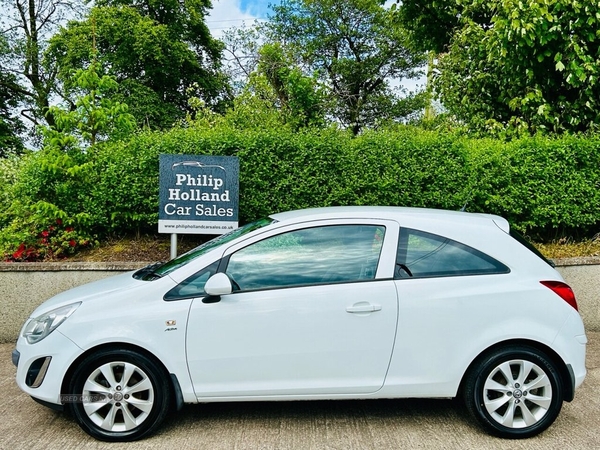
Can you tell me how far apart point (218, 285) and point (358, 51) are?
1196 inches

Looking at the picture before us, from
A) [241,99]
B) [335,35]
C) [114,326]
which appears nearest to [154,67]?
[335,35]

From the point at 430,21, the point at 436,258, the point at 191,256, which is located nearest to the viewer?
the point at 436,258

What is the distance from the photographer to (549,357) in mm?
3668

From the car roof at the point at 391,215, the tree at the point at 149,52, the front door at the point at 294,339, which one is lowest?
the front door at the point at 294,339

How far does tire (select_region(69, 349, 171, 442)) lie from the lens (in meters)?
3.54

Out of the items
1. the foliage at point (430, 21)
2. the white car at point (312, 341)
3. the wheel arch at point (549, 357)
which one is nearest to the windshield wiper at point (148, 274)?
the white car at point (312, 341)

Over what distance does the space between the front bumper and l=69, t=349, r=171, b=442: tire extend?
94 mm

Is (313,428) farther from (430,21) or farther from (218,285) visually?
(430,21)

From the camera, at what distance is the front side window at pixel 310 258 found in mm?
3689

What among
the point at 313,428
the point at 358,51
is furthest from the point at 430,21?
the point at 358,51

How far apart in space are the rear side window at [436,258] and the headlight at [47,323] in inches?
91.6

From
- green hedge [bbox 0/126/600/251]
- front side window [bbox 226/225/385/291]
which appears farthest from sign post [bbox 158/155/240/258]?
front side window [bbox 226/225/385/291]

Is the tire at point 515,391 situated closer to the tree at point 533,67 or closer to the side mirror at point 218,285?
the side mirror at point 218,285

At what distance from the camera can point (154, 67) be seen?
1006 inches
